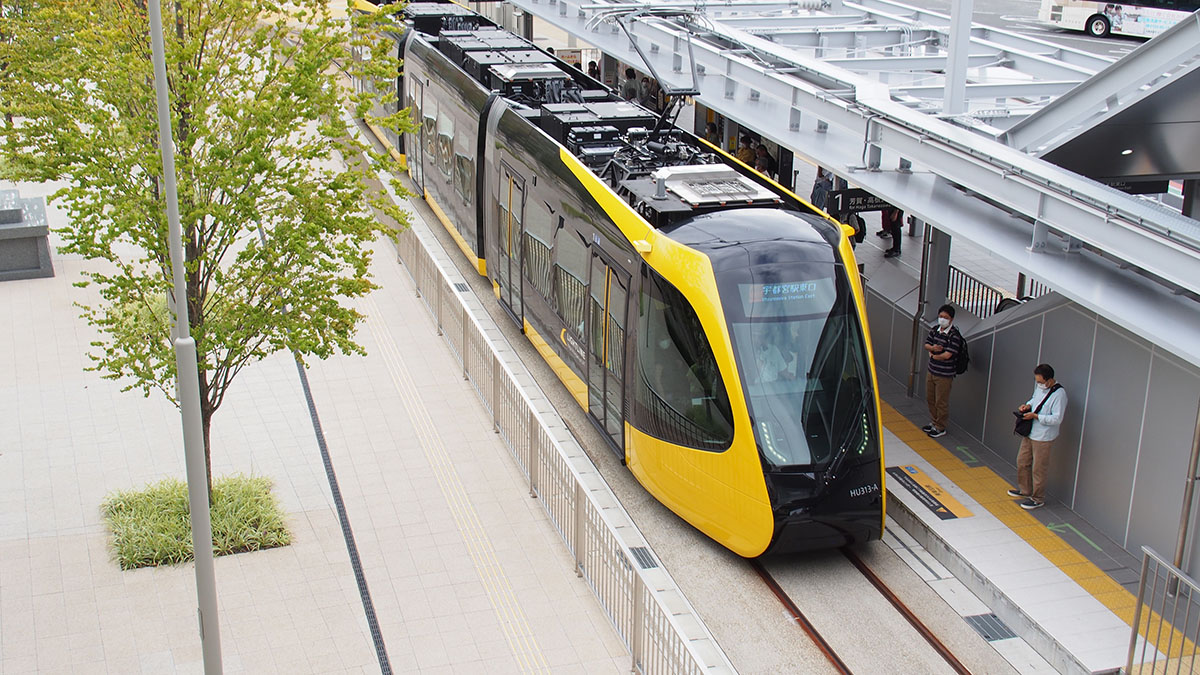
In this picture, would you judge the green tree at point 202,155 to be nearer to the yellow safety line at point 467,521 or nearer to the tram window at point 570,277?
the yellow safety line at point 467,521

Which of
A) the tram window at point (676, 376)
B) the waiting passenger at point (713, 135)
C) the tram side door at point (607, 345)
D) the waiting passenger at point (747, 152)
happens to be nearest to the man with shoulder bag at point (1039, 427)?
the tram window at point (676, 376)

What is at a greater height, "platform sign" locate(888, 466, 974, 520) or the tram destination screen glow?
the tram destination screen glow

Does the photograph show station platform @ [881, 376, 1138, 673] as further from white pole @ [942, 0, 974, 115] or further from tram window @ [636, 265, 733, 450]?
white pole @ [942, 0, 974, 115]

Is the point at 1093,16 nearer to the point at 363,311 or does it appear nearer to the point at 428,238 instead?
the point at 428,238

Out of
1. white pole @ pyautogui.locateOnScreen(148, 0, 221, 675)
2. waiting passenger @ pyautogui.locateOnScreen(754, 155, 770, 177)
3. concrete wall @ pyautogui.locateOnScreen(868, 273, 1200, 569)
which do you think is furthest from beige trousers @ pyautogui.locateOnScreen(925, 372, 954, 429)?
white pole @ pyautogui.locateOnScreen(148, 0, 221, 675)

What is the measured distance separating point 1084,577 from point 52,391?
11680 mm

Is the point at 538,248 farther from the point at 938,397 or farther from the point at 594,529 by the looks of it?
the point at 594,529

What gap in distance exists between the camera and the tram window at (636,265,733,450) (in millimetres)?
11008

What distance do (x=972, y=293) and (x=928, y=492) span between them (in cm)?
683

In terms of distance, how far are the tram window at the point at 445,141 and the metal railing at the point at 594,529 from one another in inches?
142

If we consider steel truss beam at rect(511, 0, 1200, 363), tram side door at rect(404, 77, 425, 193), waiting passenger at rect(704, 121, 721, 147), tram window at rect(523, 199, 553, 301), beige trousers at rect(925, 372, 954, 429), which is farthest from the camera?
waiting passenger at rect(704, 121, 721, 147)

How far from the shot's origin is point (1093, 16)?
1566 inches

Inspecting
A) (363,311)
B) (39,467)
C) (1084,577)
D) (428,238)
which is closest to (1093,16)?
(428,238)

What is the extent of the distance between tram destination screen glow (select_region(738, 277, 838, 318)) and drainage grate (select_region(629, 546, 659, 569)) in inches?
96.1
